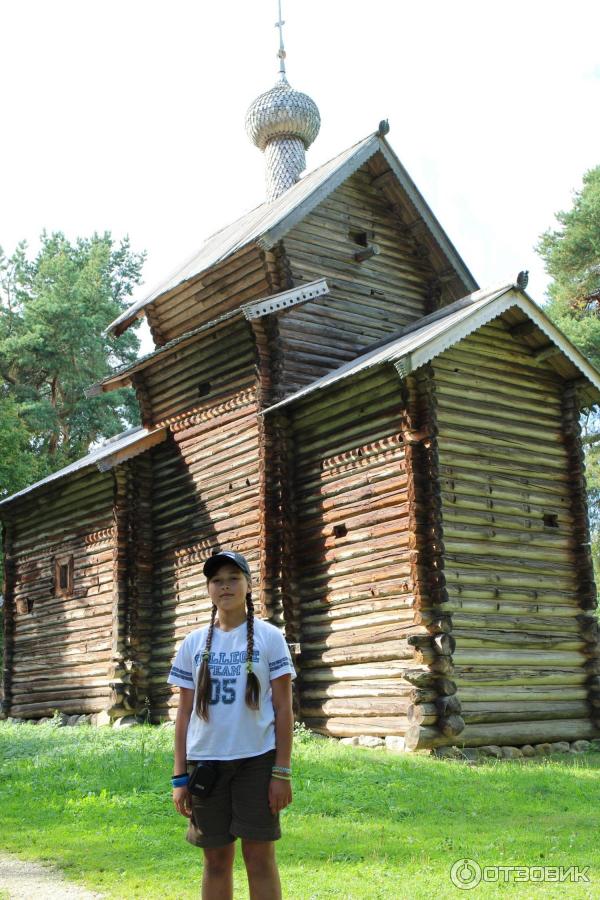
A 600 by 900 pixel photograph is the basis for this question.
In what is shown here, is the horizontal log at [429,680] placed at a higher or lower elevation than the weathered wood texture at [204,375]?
lower

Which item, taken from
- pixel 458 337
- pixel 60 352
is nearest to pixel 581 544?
pixel 458 337

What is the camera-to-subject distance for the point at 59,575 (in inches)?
821

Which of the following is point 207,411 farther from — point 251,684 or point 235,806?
point 235,806

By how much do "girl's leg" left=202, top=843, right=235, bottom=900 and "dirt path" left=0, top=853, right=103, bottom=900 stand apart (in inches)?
61.1

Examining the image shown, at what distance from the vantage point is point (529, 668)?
13.9 metres

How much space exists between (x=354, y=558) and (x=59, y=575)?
9.20 metres

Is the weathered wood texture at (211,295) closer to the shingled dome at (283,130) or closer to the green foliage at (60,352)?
the shingled dome at (283,130)

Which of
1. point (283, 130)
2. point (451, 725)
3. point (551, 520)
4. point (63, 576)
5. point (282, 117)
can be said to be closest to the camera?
point (451, 725)

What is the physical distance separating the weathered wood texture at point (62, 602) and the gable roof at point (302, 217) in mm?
4043

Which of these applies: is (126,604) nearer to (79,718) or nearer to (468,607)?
(79,718)

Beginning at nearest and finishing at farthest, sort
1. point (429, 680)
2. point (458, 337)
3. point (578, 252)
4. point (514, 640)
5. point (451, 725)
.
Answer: point (451, 725)
point (429, 680)
point (458, 337)
point (514, 640)
point (578, 252)

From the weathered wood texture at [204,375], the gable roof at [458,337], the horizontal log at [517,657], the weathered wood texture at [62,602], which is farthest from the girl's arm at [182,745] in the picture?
the weathered wood texture at [62,602]

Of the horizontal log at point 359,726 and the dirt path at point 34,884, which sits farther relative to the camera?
the horizontal log at point 359,726

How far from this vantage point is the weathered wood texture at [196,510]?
1627 cm
